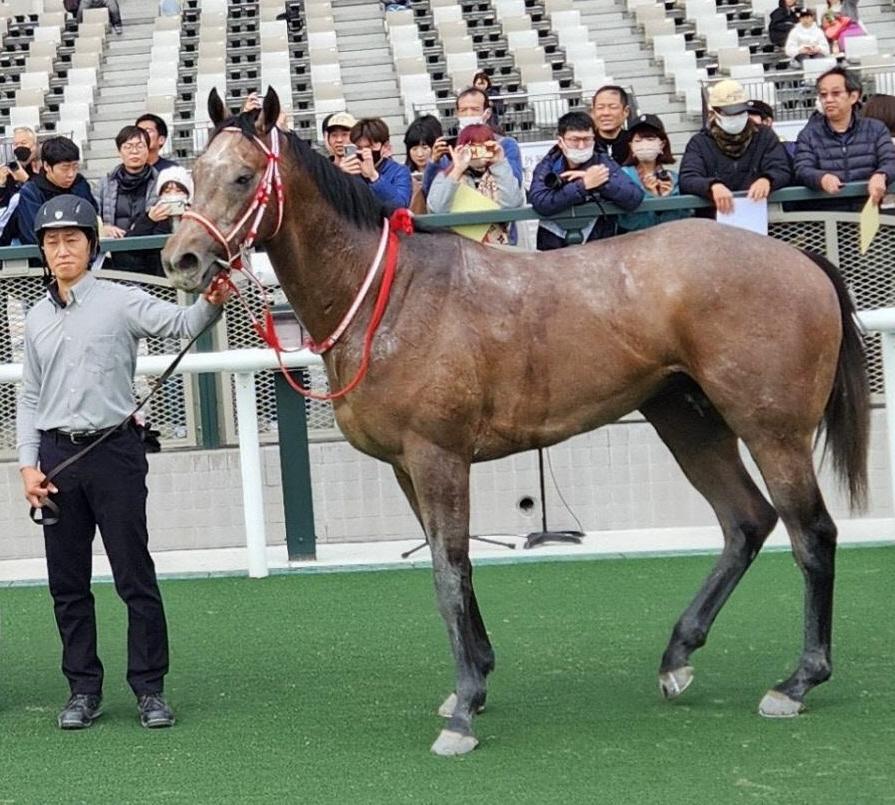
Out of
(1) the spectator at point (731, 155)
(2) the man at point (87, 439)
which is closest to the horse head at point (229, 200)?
(2) the man at point (87, 439)

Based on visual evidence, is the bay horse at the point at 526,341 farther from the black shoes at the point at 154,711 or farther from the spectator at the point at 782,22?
the spectator at the point at 782,22

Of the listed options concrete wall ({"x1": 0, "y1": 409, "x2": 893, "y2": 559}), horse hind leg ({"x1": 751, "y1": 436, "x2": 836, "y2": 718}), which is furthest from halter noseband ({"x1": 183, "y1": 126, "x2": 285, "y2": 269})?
concrete wall ({"x1": 0, "y1": 409, "x2": 893, "y2": 559})

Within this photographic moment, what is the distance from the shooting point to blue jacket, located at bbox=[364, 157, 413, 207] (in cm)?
864

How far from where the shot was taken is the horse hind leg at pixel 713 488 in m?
5.33

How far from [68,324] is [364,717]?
5.35 feet

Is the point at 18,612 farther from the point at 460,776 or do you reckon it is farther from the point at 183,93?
the point at 183,93

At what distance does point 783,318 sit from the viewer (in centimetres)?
495

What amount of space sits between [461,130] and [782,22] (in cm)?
1245

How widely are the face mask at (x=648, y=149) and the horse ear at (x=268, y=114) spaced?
3.90 metres

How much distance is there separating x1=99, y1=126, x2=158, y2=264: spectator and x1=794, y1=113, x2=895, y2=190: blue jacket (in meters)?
3.66

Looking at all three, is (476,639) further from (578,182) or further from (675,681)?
(578,182)

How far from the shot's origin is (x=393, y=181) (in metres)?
8.77

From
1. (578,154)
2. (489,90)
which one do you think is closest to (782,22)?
(489,90)

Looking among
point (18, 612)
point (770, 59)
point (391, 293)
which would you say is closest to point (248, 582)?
point (18, 612)
